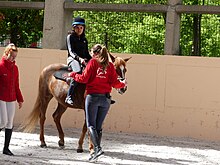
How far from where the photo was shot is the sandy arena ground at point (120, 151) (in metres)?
8.84

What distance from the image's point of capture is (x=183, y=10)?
13.6m

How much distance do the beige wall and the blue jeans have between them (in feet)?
14.2

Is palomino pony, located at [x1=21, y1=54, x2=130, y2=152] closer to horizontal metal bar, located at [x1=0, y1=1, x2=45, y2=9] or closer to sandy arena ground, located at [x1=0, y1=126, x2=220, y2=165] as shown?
sandy arena ground, located at [x1=0, y1=126, x2=220, y2=165]

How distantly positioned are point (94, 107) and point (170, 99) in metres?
4.54

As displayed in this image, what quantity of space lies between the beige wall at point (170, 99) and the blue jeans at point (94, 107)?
432cm

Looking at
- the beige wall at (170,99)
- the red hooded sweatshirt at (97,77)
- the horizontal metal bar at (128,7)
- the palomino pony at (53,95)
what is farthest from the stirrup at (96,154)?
the horizontal metal bar at (128,7)

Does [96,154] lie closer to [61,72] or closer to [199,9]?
[61,72]

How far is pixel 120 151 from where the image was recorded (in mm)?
10195

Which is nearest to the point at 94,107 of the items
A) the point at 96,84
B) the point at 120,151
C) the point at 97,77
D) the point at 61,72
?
the point at 96,84

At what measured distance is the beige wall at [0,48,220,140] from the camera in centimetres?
1270

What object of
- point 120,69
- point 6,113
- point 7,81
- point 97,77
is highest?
point 120,69

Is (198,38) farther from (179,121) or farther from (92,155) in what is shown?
(92,155)

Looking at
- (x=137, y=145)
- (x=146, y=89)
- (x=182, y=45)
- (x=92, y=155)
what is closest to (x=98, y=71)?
(x=92, y=155)

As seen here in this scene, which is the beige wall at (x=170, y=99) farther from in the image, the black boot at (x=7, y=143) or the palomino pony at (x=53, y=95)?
the black boot at (x=7, y=143)
